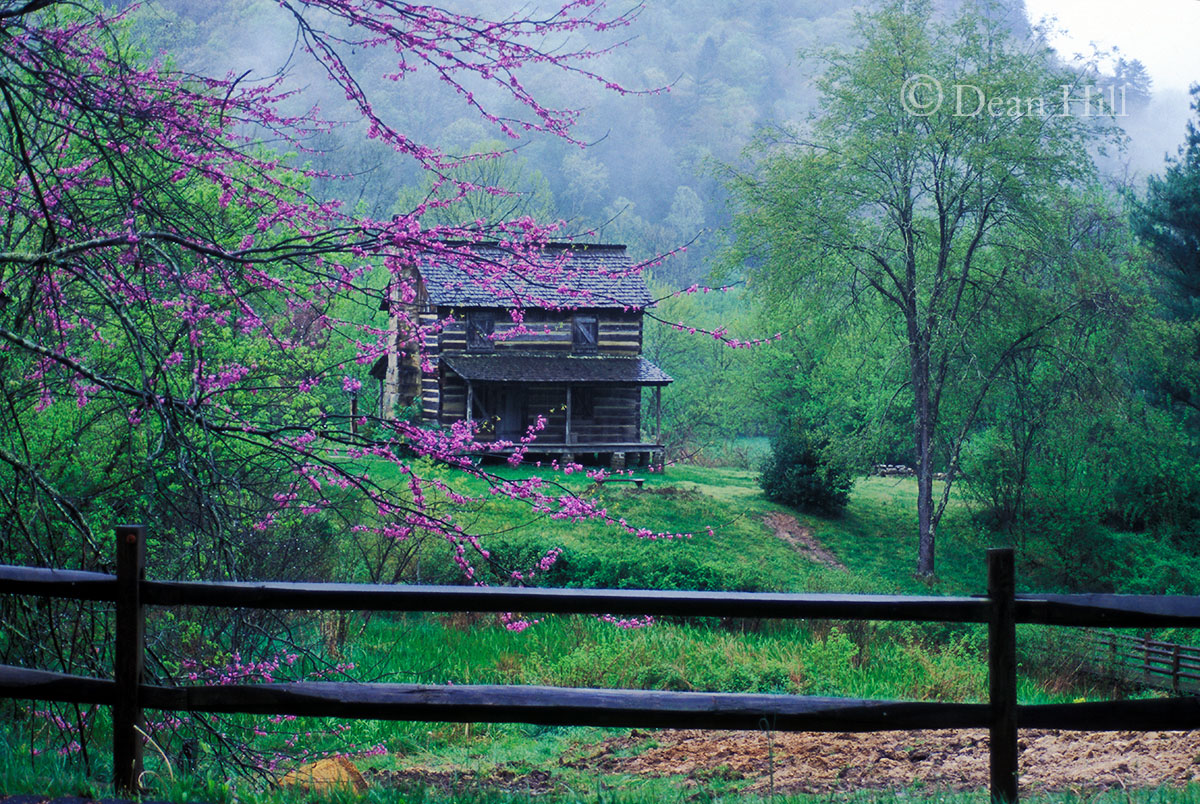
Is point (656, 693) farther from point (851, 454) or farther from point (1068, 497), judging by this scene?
point (1068, 497)

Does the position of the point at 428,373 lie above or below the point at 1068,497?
above

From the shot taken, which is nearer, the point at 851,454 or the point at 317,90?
the point at 851,454

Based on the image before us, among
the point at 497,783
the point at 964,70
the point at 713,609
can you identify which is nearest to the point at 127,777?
the point at 713,609

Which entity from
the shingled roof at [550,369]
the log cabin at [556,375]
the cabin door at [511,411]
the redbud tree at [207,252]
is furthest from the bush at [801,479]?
the redbud tree at [207,252]

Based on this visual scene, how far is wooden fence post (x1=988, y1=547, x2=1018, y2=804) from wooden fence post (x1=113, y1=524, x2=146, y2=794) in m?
3.52

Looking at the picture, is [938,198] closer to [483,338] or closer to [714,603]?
[483,338]

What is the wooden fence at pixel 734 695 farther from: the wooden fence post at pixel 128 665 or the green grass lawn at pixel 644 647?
the green grass lawn at pixel 644 647

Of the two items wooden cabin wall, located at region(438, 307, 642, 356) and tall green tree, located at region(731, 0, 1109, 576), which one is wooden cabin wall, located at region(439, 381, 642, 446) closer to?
wooden cabin wall, located at region(438, 307, 642, 356)

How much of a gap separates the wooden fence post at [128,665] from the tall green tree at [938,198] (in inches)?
891

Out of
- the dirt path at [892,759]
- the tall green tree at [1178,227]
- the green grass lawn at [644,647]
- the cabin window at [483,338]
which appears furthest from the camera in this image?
the cabin window at [483,338]

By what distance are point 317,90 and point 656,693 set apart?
11837 centimetres

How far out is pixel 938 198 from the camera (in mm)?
25984

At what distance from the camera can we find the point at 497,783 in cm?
826

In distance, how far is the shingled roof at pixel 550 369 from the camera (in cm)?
2900
